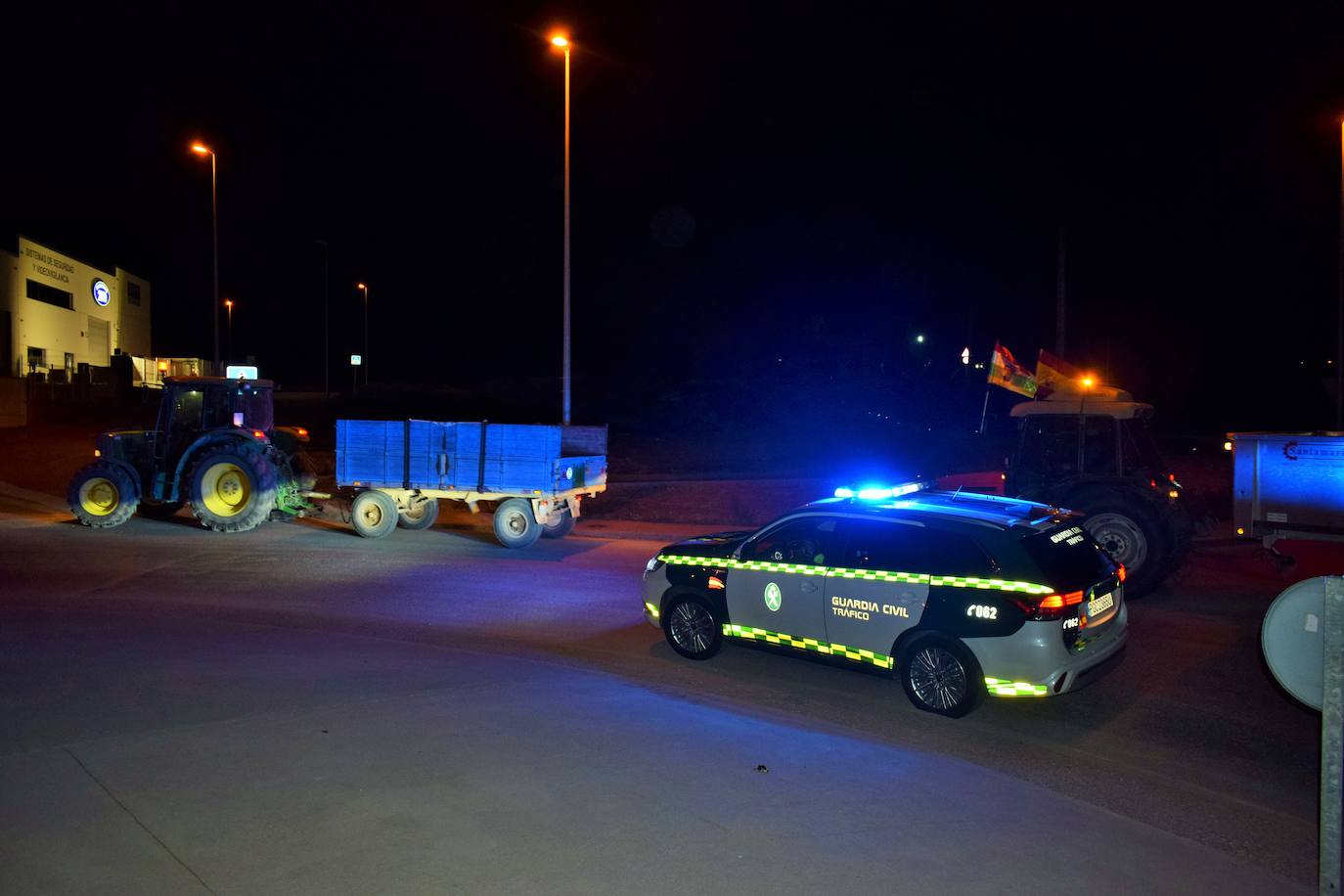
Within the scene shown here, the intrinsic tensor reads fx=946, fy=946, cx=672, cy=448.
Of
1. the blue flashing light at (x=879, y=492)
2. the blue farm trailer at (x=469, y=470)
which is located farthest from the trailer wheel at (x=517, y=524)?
the blue flashing light at (x=879, y=492)

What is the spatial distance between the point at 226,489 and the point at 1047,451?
12.8 m

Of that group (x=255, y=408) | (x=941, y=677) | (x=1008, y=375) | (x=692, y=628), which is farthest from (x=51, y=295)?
(x=941, y=677)

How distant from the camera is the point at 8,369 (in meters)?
43.8

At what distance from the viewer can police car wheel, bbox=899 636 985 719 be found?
6531mm

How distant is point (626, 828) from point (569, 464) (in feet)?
33.8

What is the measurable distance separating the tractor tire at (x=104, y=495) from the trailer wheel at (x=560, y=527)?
7.06 meters

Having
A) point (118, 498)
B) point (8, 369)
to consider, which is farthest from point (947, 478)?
point (8, 369)

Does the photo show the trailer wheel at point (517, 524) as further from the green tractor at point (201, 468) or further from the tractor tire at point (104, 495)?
the tractor tire at point (104, 495)

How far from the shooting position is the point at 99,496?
53.1 feet

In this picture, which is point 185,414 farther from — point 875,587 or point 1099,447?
point 1099,447

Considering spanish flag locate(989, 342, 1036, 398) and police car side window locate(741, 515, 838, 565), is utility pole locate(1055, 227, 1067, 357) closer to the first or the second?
spanish flag locate(989, 342, 1036, 398)

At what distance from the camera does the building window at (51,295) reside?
46.0m

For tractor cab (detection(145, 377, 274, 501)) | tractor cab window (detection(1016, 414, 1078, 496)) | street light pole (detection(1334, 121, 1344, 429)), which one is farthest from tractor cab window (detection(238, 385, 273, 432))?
street light pole (detection(1334, 121, 1344, 429))

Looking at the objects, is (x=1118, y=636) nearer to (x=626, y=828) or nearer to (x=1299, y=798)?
(x=1299, y=798)
